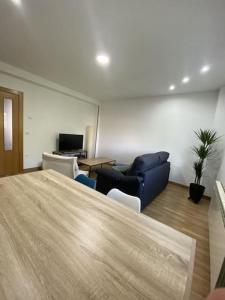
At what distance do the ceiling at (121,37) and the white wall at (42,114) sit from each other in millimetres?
596

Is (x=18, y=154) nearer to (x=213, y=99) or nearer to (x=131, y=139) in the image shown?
(x=131, y=139)

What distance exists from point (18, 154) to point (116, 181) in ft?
9.38

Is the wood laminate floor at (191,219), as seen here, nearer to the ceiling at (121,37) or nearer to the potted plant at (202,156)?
the potted plant at (202,156)

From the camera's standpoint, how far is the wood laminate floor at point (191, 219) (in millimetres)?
1382

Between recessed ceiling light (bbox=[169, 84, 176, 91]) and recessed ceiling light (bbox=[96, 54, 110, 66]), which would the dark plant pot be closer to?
recessed ceiling light (bbox=[169, 84, 176, 91])

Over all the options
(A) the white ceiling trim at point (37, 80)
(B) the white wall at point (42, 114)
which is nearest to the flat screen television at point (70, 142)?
(B) the white wall at point (42, 114)

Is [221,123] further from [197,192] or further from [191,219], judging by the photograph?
→ [191,219]

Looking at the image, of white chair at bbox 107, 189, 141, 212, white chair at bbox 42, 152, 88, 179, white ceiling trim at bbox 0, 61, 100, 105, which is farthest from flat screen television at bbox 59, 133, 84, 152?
white chair at bbox 107, 189, 141, 212

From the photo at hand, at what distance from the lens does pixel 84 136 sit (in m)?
5.45

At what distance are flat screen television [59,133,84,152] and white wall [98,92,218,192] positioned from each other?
115 cm

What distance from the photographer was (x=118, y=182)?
2.25 metres

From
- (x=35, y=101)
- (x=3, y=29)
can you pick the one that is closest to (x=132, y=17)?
(x=3, y=29)

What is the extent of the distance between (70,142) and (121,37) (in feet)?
11.3

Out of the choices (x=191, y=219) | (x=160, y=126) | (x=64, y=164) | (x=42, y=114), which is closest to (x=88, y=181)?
(x=64, y=164)
